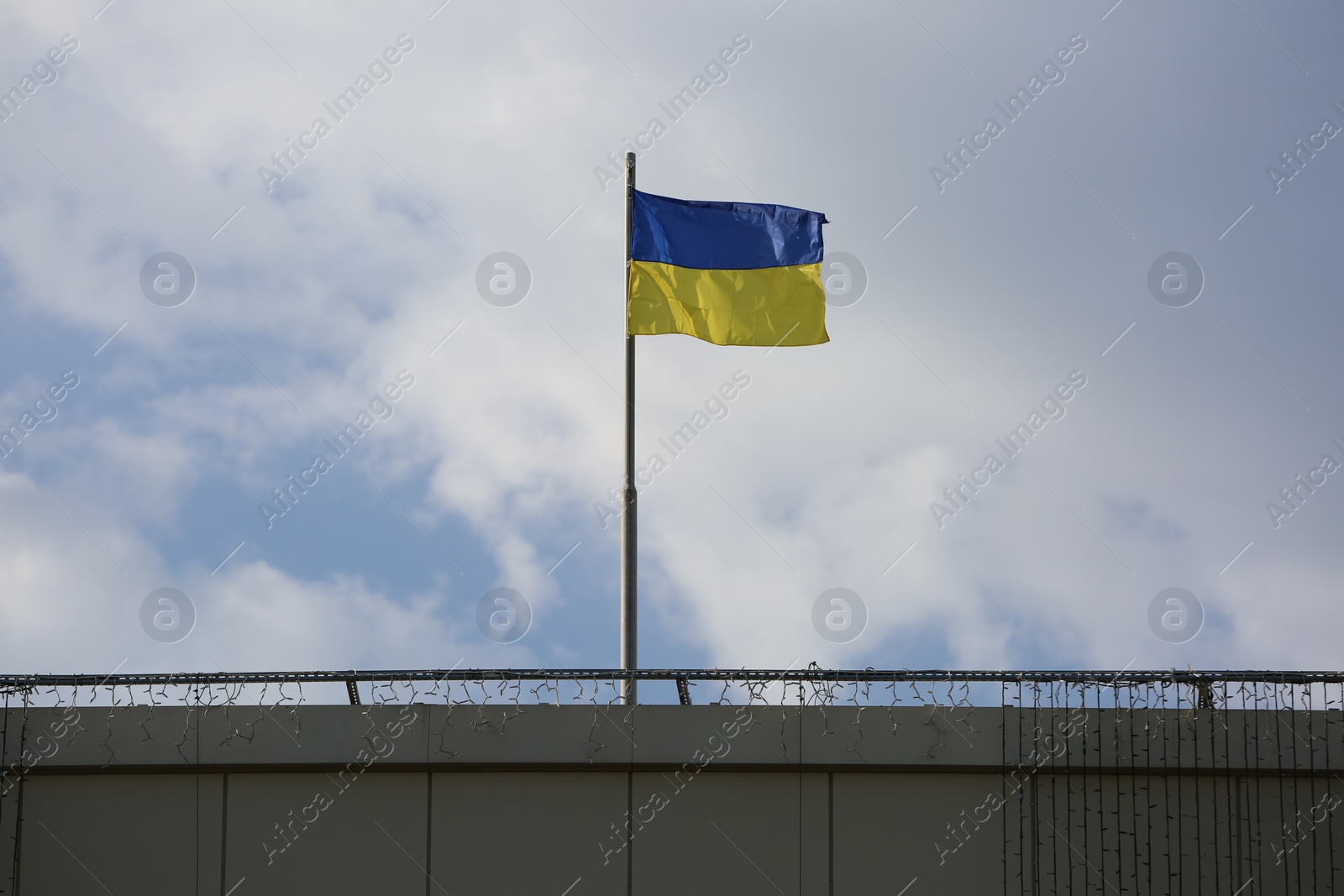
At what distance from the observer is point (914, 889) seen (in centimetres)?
917

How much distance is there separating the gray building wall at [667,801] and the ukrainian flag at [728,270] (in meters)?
3.63

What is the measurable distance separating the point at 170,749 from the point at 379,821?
151 cm

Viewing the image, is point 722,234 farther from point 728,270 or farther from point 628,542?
point 628,542

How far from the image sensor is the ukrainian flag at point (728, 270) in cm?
1134

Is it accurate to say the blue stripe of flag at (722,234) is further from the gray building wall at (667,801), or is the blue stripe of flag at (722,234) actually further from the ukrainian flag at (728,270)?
the gray building wall at (667,801)

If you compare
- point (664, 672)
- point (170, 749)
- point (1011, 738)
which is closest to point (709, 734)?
point (664, 672)

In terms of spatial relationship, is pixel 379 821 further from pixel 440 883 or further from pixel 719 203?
pixel 719 203

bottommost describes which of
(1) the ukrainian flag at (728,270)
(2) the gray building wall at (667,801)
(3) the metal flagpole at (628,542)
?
(2) the gray building wall at (667,801)

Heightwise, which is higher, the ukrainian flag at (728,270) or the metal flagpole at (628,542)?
the ukrainian flag at (728,270)

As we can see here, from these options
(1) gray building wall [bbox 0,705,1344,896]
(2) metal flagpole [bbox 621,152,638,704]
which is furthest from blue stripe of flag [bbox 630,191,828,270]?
(1) gray building wall [bbox 0,705,1344,896]

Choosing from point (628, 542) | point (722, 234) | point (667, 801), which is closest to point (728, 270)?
point (722, 234)

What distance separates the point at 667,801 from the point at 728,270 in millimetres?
4634

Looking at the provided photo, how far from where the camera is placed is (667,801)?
9.23 metres

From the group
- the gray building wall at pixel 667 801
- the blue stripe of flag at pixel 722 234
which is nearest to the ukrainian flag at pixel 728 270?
the blue stripe of flag at pixel 722 234
